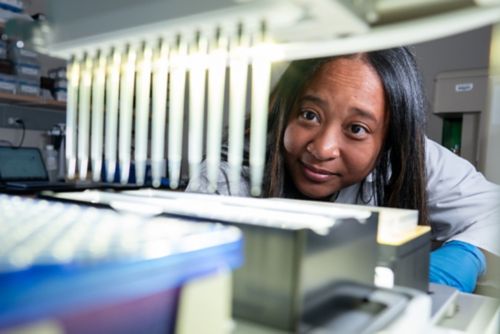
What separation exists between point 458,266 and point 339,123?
422 millimetres

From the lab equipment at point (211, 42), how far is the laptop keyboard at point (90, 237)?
180 mm

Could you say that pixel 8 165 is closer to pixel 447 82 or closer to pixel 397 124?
pixel 397 124

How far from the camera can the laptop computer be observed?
6.75ft

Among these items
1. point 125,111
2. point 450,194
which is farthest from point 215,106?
point 450,194

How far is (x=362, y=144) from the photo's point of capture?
1.08 m

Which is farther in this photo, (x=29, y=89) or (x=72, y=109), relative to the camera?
(x=29, y=89)

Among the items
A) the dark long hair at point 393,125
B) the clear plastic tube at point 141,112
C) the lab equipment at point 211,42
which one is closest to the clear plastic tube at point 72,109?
the lab equipment at point 211,42

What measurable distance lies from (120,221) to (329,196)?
39.7 inches

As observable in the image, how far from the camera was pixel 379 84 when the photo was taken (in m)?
1.10

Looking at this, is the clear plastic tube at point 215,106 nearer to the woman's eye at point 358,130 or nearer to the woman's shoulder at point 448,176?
the woman's eye at point 358,130

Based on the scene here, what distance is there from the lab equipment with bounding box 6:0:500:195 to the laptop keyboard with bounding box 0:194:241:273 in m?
0.18

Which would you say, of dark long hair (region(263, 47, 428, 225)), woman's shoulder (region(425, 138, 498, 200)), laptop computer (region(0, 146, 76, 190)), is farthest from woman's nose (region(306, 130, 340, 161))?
laptop computer (region(0, 146, 76, 190))

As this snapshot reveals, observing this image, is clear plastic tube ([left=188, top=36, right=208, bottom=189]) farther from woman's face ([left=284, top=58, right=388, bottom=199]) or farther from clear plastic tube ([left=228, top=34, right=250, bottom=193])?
woman's face ([left=284, top=58, right=388, bottom=199])

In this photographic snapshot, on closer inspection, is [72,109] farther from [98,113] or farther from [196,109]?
[196,109]
